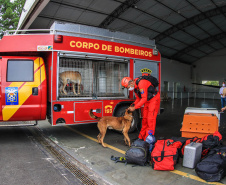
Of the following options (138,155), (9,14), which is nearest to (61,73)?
(138,155)

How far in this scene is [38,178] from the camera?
3.46 meters

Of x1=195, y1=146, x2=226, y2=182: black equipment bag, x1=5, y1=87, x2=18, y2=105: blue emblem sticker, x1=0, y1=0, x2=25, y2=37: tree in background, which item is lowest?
x1=195, y1=146, x2=226, y2=182: black equipment bag

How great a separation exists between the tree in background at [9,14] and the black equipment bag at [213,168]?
27253 mm

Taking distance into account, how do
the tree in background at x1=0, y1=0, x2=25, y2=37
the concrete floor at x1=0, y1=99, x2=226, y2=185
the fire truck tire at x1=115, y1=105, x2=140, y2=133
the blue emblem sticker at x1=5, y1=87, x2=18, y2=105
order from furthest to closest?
the tree in background at x1=0, y1=0, x2=25, y2=37, the fire truck tire at x1=115, y1=105, x2=140, y2=133, the blue emblem sticker at x1=5, y1=87, x2=18, y2=105, the concrete floor at x1=0, y1=99, x2=226, y2=185

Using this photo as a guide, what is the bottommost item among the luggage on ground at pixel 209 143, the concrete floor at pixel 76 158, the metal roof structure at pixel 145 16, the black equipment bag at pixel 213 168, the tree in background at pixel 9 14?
the concrete floor at pixel 76 158

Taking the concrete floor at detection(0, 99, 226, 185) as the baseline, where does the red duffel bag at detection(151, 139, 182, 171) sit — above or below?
above

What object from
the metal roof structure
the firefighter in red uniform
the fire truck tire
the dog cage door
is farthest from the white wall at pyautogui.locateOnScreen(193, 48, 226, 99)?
the firefighter in red uniform

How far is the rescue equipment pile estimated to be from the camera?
10.8ft

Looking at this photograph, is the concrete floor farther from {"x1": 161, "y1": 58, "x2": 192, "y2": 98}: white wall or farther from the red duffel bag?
{"x1": 161, "y1": 58, "x2": 192, "y2": 98}: white wall

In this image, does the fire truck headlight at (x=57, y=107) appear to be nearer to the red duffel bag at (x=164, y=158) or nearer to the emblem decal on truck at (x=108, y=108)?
the emblem decal on truck at (x=108, y=108)

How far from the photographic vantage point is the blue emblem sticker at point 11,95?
5078mm

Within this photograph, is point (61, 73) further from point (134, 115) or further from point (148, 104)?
point (134, 115)

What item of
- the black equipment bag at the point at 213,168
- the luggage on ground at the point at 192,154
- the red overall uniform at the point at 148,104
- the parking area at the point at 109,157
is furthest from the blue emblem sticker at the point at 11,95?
the black equipment bag at the point at 213,168

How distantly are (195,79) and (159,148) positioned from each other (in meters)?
33.1
